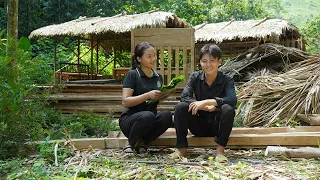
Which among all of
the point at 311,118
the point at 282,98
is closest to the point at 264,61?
the point at 282,98

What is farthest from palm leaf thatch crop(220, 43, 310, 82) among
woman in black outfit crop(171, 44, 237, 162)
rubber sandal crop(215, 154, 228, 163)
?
rubber sandal crop(215, 154, 228, 163)

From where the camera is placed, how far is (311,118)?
479 centimetres

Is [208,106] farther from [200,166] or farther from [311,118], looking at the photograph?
[311,118]

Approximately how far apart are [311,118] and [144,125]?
2.47 meters

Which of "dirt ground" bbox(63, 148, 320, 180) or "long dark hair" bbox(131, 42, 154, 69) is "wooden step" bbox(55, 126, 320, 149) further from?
"long dark hair" bbox(131, 42, 154, 69)

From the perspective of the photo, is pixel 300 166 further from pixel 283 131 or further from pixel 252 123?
pixel 252 123

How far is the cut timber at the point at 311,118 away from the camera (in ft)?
15.4

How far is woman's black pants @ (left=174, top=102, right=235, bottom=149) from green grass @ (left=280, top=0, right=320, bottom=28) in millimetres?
41189

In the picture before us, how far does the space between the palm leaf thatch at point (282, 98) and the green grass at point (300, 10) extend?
3871cm

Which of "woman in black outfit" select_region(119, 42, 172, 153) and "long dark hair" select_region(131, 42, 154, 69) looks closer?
"woman in black outfit" select_region(119, 42, 172, 153)

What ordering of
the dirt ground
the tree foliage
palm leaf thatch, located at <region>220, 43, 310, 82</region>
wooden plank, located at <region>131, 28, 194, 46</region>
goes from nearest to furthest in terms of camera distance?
the dirt ground < wooden plank, located at <region>131, 28, 194, 46</region> < palm leaf thatch, located at <region>220, 43, 310, 82</region> < the tree foliage

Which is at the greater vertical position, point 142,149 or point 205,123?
point 205,123

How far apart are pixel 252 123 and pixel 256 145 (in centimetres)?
161

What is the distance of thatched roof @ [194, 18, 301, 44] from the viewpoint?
11.6 m
